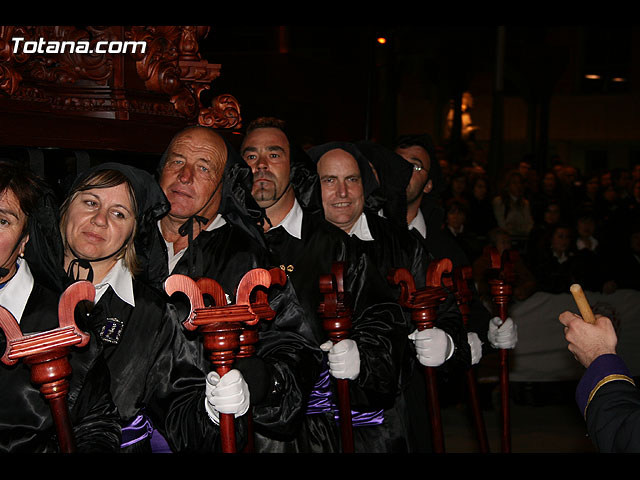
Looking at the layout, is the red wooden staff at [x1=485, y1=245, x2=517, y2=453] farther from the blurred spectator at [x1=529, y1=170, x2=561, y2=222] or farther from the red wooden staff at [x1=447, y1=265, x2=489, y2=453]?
the blurred spectator at [x1=529, y1=170, x2=561, y2=222]

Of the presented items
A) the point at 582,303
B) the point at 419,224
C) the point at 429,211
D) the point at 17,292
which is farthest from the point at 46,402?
the point at 429,211

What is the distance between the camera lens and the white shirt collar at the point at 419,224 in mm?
3979

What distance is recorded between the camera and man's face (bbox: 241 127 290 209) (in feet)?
10.0

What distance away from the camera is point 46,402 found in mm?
2049

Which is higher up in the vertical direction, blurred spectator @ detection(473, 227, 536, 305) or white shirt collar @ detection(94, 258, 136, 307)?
white shirt collar @ detection(94, 258, 136, 307)

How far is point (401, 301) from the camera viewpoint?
9.12 feet

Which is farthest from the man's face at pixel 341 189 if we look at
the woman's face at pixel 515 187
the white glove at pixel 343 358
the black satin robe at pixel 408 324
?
the woman's face at pixel 515 187

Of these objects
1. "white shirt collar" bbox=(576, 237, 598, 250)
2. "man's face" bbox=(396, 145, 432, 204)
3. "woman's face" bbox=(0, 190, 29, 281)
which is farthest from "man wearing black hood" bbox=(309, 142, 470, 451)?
"white shirt collar" bbox=(576, 237, 598, 250)

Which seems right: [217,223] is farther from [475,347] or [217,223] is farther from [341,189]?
[475,347]

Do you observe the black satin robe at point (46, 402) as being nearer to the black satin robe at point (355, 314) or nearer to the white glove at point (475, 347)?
the black satin robe at point (355, 314)

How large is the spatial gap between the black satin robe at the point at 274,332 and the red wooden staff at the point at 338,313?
0.12 meters

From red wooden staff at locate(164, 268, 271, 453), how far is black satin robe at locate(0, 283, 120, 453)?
13.3 inches

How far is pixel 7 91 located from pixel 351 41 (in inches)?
338

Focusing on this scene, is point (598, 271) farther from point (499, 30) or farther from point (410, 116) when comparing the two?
point (410, 116)
